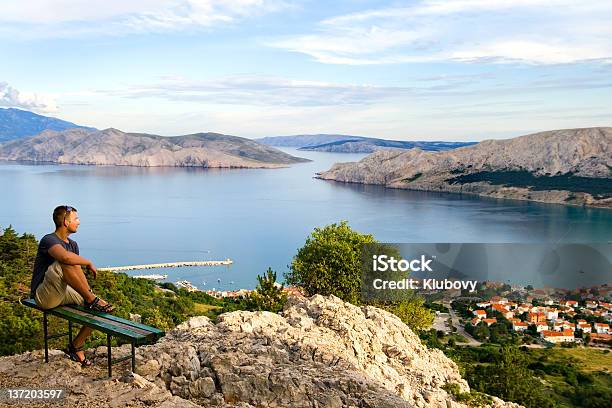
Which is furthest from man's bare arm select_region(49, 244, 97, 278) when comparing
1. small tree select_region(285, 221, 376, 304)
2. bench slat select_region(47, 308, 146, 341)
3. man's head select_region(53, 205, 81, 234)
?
small tree select_region(285, 221, 376, 304)

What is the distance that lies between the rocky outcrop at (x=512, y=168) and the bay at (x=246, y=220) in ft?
29.5

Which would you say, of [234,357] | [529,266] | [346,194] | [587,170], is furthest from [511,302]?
[587,170]

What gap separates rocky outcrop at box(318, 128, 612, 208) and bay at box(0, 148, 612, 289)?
8.99m

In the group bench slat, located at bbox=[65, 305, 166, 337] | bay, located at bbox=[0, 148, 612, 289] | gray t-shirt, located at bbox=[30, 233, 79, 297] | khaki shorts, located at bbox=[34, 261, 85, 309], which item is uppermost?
gray t-shirt, located at bbox=[30, 233, 79, 297]

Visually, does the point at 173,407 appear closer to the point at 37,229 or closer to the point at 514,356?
the point at 514,356

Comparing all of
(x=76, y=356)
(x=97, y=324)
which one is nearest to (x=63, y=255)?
(x=97, y=324)

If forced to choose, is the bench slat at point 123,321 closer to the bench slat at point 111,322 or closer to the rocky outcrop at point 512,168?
the bench slat at point 111,322

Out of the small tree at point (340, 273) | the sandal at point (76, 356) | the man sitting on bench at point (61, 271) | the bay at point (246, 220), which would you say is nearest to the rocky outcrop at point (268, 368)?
the sandal at point (76, 356)

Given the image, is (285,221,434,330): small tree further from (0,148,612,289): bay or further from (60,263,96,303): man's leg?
(0,148,612,289): bay

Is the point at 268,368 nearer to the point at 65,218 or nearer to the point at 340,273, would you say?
the point at 65,218

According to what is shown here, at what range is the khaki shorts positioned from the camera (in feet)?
19.6

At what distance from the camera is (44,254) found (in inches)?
233

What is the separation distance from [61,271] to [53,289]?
227mm

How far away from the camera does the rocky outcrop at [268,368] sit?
6.40m
